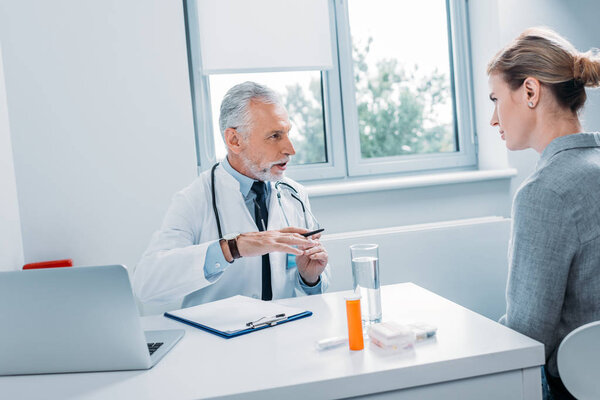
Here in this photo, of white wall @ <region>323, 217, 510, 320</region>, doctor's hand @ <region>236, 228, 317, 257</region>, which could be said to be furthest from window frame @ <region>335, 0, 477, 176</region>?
doctor's hand @ <region>236, 228, 317, 257</region>

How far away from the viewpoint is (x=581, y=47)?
2.79 metres

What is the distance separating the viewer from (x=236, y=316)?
1.34 metres

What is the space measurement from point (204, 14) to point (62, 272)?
71.8 inches

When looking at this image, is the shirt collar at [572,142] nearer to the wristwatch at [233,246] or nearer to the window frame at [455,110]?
the wristwatch at [233,246]

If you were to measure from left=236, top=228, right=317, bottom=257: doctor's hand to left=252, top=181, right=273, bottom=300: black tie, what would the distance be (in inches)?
11.0

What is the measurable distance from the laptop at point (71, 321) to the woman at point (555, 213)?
2.72 ft

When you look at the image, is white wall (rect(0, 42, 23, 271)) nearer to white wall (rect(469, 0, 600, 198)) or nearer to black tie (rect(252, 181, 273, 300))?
black tie (rect(252, 181, 273, 300))

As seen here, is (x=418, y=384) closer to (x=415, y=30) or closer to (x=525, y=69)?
(x=525, y=69)

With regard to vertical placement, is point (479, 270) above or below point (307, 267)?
below

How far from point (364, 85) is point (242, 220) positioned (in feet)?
4.46

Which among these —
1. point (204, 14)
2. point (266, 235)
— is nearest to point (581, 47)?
point (204, 14)

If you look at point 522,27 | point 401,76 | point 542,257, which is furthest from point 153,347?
point 522,27

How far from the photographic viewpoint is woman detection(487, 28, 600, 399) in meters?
1.09

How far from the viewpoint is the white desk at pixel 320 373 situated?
935 millimetres
